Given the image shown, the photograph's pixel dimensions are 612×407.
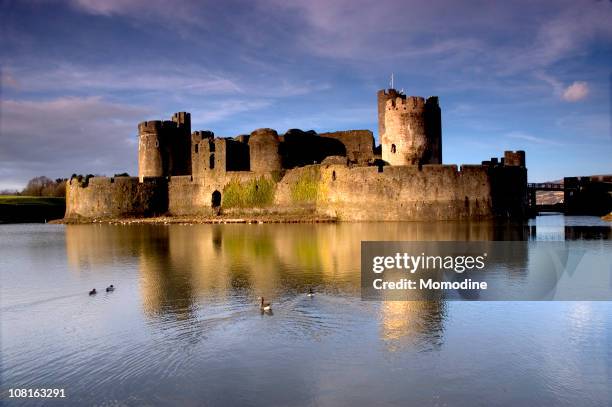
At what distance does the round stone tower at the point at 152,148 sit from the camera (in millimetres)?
44719

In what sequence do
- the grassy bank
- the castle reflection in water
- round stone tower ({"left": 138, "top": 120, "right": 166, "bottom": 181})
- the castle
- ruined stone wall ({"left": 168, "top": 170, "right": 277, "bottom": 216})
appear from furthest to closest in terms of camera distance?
the grassy bank
round stone tower ({"left": 138, "top": 120, "right": 166, "bottom": 181})
ruined stone wall ({"left": 168, "top": 170, "right": 277, "bottom": 216})
the castle
the castle reflection in water

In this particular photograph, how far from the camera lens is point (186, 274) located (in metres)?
13.9

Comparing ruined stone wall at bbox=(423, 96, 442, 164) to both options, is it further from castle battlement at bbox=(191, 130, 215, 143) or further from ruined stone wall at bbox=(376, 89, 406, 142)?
castle battlement at bbox=(191, 130, 215, 143)

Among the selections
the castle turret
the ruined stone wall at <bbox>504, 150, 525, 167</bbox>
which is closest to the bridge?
the ruined stone wall at <bbox>504, 150, 525, 167</bbox>

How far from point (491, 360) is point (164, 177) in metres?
38.5

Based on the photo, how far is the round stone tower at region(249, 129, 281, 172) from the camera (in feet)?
138

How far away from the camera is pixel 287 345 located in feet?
25.9

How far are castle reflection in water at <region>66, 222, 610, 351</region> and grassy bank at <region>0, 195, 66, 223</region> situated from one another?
106 feet

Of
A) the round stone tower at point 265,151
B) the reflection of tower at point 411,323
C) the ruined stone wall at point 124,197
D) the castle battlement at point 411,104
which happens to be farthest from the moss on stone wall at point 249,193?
the reflection of tower at point 411,323

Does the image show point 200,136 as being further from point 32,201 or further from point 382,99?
point 32,201

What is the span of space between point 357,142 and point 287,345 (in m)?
35.8

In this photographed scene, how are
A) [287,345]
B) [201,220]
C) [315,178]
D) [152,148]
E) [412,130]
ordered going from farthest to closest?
[152,148], [201,220], [315,178], [412,130], [287,345]

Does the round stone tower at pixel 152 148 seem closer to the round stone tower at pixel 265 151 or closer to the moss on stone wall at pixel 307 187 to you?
the round stone tower at pixel 265 151

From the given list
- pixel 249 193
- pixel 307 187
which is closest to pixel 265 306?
pixel 307 187
